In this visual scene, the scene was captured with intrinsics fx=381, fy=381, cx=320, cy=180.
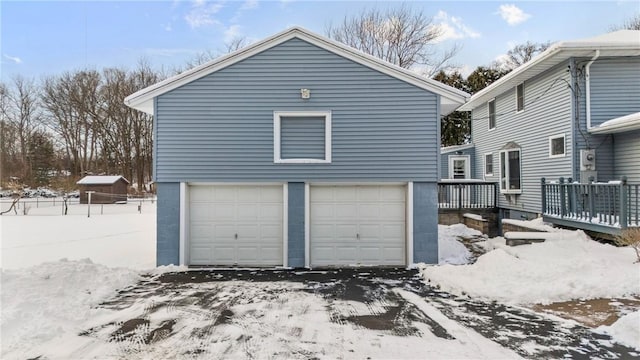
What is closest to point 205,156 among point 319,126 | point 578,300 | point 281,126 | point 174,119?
point 174,119

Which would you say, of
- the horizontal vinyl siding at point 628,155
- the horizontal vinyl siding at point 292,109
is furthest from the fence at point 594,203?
the horizontal vinyl siding at point 292,109

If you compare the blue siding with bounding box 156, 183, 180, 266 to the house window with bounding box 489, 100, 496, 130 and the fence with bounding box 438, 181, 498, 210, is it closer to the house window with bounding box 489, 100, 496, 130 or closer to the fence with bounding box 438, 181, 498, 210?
the fence with bounding box 438, 181, 498, 210

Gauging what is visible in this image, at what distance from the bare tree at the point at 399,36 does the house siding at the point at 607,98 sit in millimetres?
14717

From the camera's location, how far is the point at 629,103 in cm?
1016

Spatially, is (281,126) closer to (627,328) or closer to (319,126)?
(319,126)

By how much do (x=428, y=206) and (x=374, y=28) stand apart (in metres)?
18.8

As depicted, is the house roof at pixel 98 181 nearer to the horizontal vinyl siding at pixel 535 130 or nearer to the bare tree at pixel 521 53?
the horizontal vinyl siding at pixel 535 130

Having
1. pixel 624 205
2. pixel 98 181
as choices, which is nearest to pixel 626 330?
pixel 624 205

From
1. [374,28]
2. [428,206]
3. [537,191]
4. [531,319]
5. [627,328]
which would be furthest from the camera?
[374,28]

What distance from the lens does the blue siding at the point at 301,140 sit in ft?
28.5

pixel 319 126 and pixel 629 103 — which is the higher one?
pixel 629 103

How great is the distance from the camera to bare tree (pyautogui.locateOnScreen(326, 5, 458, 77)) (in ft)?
78.3

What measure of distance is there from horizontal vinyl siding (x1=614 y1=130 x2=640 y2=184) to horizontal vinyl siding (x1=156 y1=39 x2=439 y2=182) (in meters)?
5.25

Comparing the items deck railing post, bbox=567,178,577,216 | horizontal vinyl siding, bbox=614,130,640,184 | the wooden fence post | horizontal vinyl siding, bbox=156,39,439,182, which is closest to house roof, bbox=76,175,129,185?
horizontal vinyl siding, bbox=156,39,439,182
